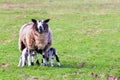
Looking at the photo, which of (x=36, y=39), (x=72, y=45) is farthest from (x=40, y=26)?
(x=72, y=45)

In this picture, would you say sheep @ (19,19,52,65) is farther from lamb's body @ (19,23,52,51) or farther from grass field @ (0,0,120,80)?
grass field @ (0,0,120,80)

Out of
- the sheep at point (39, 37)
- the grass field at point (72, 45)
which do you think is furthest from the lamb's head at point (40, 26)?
the grass field at point (72, 45)

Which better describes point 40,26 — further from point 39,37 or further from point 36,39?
point 36,39

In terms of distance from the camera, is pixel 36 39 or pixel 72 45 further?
pixel 72 45

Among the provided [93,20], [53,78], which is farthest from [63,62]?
[93,20]

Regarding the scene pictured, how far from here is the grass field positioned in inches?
545

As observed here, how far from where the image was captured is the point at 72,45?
20.3 meters

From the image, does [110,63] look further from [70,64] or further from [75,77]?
[75,77]

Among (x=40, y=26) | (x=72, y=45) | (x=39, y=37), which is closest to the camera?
(x=40, y=26)

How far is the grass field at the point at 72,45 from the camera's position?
1384 centimetres

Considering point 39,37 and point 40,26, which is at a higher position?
point 40,26

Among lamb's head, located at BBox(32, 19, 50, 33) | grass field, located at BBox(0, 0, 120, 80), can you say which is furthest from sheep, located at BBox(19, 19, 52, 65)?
grass field, located at BBox(0, 0, 120, 80)

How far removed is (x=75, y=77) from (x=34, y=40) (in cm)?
219

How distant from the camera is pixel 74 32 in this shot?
2462 centimetres
